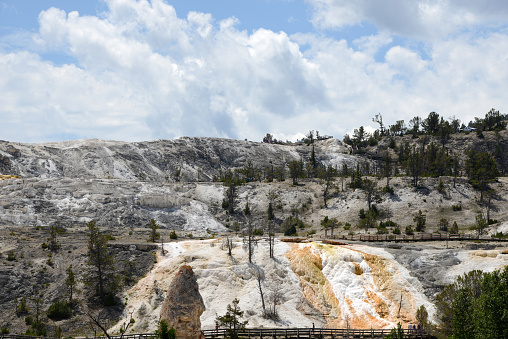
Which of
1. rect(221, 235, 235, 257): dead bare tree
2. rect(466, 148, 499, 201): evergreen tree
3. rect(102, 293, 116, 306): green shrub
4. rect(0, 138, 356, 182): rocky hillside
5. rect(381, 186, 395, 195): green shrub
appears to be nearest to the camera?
rect(102, 293, 116, 306): green shrub

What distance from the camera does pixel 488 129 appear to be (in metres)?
161

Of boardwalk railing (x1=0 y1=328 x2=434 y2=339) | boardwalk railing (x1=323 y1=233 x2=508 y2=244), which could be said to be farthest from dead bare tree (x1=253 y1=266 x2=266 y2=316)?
boardwalk railing (x1=323 y1=233 x2=508 y2=244)

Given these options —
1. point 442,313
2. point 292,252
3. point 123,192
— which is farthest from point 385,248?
point 123,192

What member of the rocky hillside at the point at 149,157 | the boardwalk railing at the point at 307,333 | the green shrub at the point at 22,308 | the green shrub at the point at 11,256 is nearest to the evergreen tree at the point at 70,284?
the green shrub at the point at 22,308

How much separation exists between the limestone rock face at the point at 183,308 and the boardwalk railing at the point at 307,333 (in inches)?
620

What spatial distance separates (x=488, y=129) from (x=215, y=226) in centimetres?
11789

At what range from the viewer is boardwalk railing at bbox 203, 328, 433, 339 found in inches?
1628

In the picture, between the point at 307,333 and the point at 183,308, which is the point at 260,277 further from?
the point at 183,308

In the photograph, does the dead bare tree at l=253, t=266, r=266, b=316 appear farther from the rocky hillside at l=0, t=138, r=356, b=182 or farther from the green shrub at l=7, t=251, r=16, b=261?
the rocky hillside at l=0, t=138, r=356, b=182

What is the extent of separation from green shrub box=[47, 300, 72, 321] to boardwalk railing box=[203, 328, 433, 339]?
54.1 feet

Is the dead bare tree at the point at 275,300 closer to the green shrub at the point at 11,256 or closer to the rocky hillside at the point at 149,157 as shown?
the green shrub at the point at 11,256

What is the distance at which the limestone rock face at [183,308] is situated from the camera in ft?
84.9

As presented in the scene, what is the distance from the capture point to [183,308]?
26.2 metres

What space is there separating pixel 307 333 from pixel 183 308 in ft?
64.9
